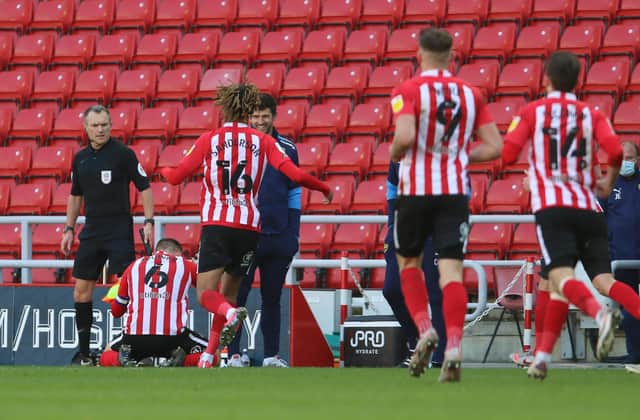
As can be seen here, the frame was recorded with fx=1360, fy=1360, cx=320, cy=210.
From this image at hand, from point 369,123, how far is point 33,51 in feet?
17.5

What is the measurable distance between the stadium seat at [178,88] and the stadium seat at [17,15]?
293cm

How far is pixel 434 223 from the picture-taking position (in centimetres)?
656

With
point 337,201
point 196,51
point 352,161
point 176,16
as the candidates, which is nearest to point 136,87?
point 196,51

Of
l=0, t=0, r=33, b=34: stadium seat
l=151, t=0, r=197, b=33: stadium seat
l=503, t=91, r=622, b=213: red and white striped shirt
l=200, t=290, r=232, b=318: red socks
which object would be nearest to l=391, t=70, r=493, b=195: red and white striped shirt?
l=503, t=91, r=622, b=213: red and white striped shirt

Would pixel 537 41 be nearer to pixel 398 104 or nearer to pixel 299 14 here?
pixel 299 14

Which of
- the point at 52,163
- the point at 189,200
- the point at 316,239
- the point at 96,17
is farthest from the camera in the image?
the point at 96,17

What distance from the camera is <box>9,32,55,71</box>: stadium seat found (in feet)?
59.3

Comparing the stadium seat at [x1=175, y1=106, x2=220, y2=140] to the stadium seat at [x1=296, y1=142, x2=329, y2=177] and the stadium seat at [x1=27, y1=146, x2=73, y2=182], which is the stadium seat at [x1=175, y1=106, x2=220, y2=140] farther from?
the stadium seat at [x1=296, y1=142, x2=329, y2=177]

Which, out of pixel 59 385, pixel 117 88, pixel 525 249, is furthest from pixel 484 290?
pixel 117 88

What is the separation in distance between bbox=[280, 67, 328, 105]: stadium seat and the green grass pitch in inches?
349

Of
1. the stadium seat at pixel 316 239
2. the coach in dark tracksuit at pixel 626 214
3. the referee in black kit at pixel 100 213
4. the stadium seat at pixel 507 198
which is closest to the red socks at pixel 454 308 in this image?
the referee in black kit at pixel 100 213

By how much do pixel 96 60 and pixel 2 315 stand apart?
7.69 meters

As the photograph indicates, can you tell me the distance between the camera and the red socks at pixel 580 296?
6.24m

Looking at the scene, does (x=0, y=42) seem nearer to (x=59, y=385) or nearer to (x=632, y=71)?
(x=632, y=71)
